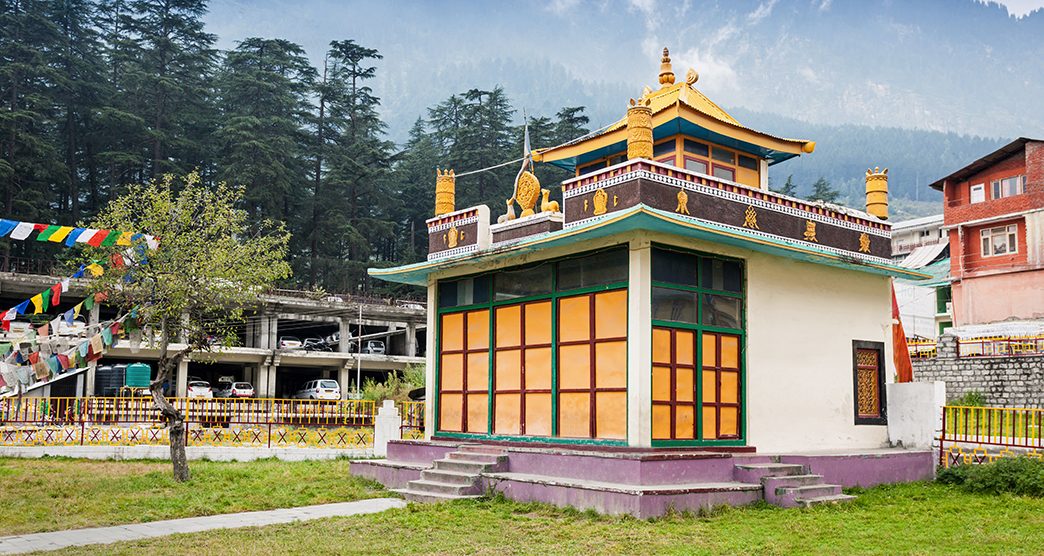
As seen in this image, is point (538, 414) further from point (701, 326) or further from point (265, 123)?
point (265, 123)

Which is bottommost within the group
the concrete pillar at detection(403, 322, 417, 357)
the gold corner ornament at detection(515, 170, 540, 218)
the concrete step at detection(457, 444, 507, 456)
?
the concrete step at detection(457, 444, 507, 456)

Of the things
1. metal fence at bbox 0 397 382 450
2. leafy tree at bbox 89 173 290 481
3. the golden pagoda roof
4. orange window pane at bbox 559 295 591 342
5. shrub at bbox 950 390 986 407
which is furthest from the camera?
shrub at bbox 950 390 986 407

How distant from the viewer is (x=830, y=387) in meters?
15.6

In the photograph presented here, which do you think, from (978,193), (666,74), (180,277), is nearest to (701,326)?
(666,74)

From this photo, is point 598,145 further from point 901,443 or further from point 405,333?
point 405,333

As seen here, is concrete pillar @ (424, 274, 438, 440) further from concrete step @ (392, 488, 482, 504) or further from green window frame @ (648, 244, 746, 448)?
green window frame @ (648, 244, 746, 448)

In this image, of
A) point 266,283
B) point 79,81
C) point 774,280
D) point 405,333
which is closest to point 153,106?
point 79,81

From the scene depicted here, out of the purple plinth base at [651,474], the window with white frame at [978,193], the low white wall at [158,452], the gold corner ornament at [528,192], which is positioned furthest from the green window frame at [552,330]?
the window with white frame at [978,193]

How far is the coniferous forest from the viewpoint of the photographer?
4950cm

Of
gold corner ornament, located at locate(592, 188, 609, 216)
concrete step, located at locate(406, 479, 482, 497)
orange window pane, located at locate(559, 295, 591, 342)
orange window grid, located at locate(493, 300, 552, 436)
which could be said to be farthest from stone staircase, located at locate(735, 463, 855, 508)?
gold corner ornament, located at locate(592, 188, 609, 216)

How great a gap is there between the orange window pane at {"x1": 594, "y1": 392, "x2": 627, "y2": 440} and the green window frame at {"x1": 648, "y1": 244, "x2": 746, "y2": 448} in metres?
0.47

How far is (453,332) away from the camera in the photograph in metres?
16.8

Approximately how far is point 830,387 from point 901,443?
5.68ft

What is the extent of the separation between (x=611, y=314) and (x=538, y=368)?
6.04ft
